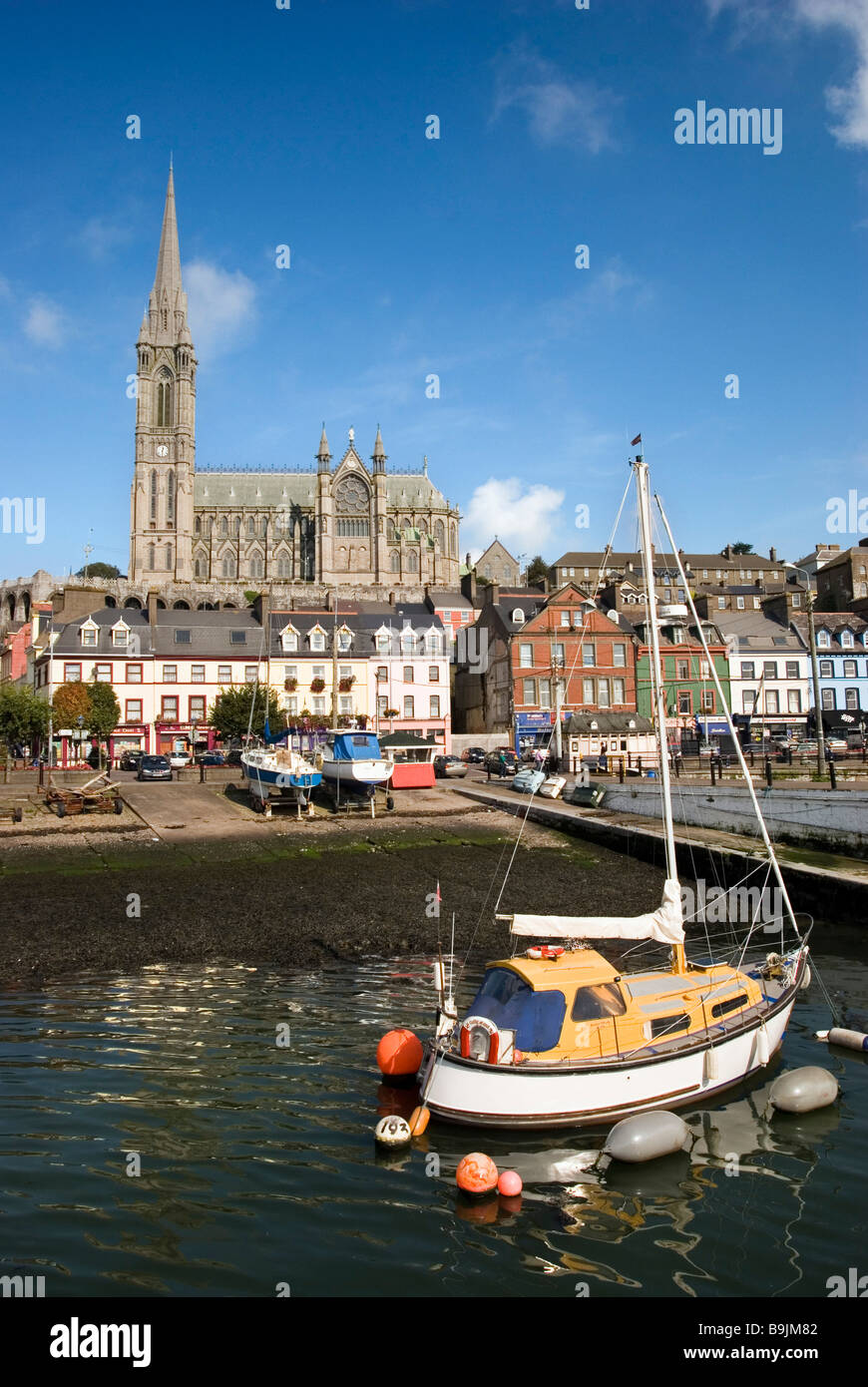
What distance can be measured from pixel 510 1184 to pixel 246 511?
136375 millimetres

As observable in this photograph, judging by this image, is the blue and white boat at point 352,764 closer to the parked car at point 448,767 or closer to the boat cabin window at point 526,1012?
the parked car at point 448,767

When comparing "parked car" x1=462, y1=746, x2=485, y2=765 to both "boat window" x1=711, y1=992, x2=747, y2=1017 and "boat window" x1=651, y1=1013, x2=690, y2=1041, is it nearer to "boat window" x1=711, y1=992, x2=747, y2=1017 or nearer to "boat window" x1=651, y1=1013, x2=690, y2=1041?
"boat window" x1=711, y1=992, x2=747, y2=1017

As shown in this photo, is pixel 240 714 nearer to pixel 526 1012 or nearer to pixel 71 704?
pixel 71 704

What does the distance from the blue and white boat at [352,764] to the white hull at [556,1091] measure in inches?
1174

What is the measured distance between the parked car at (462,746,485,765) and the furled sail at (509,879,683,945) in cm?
4891

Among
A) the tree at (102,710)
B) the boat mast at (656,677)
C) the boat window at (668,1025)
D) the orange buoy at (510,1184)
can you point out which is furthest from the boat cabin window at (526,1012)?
the tree at (102,710)

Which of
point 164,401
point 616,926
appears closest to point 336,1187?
point 616,926

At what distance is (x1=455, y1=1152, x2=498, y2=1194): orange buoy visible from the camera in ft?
34.9

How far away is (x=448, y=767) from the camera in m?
56.8

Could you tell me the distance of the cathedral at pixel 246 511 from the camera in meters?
132

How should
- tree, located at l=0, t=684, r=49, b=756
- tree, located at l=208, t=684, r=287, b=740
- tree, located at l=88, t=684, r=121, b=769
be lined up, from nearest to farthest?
tree, located at l=0, t=684, r=49, b=756 < tree, located at l=208, t=684, r=287, b=740 < tree, located at l=88, t=684, r=121, b=769

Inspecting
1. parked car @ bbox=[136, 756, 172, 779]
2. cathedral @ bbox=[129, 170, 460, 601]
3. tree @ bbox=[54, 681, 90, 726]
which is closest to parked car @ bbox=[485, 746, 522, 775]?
parked car @ bbox=[136, 756, 172, 779]
